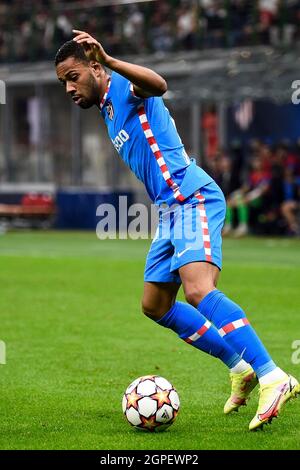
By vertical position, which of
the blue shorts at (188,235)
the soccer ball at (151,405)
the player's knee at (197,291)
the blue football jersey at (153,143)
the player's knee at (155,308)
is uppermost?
the blue football jersey at (153,143)

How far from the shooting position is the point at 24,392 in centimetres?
838

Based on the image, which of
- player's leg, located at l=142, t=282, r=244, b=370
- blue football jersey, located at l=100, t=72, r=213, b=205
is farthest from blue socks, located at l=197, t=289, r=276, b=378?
blue football jersey, located at l=100, t=72, r=213, b=205

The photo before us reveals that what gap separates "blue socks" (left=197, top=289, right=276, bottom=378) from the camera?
682 centimetres

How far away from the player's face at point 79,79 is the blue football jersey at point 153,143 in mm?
113

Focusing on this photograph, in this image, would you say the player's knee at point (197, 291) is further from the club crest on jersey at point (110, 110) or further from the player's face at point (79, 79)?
the player's face at point (79, 79)

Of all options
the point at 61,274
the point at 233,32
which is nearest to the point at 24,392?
the point at 61,274

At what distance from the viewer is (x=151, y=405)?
6941 mm

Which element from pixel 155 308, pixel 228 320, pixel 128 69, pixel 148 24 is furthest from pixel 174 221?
pixel 148 24

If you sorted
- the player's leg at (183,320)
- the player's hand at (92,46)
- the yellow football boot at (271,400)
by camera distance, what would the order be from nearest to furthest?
1. the yellow football boot at (271,400)
2. the player's hand at (92,46)
3. the player's leg at (183,320)

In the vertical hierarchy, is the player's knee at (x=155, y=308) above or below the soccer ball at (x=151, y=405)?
above

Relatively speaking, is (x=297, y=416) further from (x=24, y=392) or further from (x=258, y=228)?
(x=258, y=228)

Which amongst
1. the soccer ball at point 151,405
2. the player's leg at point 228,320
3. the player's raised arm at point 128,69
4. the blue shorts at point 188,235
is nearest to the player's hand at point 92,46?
the player's raised arm at point 128,69

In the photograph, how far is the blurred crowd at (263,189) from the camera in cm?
2627

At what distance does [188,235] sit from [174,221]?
0.61ft
